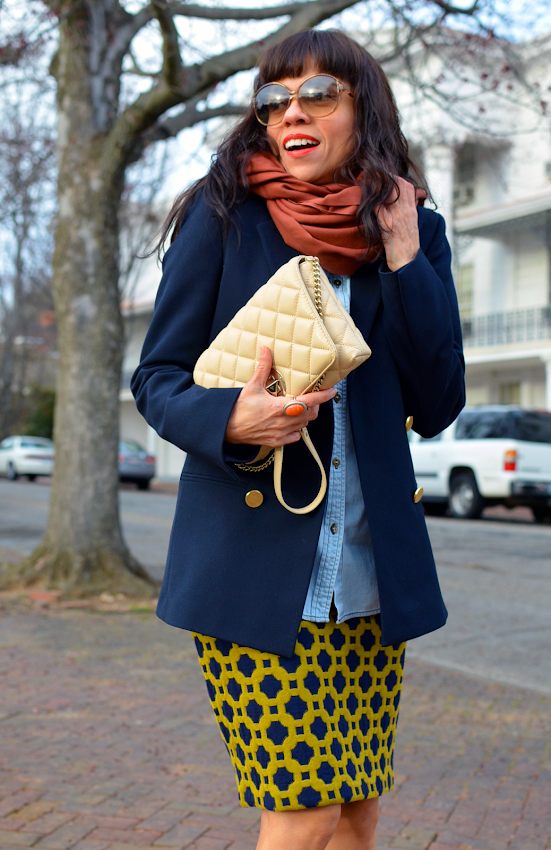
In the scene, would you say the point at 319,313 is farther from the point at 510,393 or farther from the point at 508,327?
the point at 510,393

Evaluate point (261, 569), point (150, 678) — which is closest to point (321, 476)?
point (261, 569)

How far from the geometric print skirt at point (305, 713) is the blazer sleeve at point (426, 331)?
476 mm

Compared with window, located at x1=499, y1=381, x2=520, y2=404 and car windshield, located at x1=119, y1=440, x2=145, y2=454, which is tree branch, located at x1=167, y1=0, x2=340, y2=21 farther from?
car windshield, located at x1=119, y1=440, x2=145, y2=454

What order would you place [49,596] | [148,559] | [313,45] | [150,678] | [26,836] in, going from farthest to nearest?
[148,559] → [49,596] → [150,678] → [26,836] → [313,45]

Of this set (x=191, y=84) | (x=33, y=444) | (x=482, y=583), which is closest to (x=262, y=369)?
(x=191, y=84)

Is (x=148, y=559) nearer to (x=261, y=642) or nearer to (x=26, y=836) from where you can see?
(x=26, y=836)

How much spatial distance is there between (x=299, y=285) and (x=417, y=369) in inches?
13.5

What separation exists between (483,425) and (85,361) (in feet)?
30.6

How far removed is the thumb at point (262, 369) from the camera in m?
1.63

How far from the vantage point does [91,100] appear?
7.11 m

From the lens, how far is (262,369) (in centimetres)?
163

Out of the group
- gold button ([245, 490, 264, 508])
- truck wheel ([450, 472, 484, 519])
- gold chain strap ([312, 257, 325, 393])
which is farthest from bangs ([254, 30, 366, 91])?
truck wheel ([450, 472, 484, 519])

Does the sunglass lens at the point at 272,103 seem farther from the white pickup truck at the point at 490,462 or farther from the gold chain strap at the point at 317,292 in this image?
the white pickup truck at the point at 490,462

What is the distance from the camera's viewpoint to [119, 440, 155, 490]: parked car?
80.0ft
